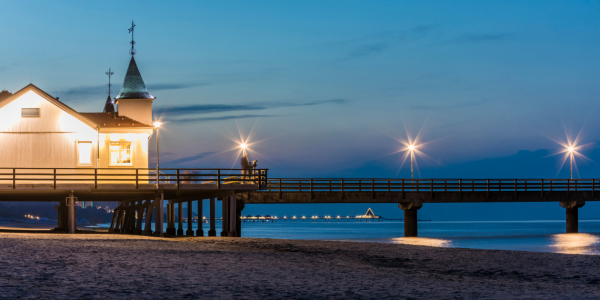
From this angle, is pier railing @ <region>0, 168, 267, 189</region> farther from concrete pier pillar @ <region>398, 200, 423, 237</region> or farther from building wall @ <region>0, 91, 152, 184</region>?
concrete pier pillar @ <region>398, 200, 423, 237</region>

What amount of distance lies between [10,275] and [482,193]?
34595 mm

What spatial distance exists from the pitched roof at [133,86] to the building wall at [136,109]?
0.92 feet

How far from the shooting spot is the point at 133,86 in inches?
1507

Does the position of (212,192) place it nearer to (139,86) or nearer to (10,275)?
(139,86)

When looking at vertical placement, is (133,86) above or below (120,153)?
above

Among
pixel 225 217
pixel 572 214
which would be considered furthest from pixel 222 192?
pixel 572 214

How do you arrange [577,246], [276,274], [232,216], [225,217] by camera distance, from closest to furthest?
[276,274], [577,246], [232,216], [225,217]

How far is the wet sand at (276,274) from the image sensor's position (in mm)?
10453

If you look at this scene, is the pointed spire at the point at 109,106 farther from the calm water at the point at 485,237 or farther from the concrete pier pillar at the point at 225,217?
the concrete pier pillar at the point at 225,217

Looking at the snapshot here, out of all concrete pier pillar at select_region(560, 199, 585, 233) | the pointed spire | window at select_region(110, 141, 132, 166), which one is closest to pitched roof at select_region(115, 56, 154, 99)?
window at select_region(110, 141, 132, 166)

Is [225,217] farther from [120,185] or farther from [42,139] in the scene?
[42,139]

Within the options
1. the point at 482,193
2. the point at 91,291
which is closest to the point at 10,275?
the point at 91,291

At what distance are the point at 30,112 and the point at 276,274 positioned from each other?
23.3 meters

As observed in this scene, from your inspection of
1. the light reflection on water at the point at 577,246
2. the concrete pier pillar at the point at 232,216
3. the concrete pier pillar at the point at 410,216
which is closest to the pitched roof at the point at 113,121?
the concrete pier pillar at the point at 232,216
